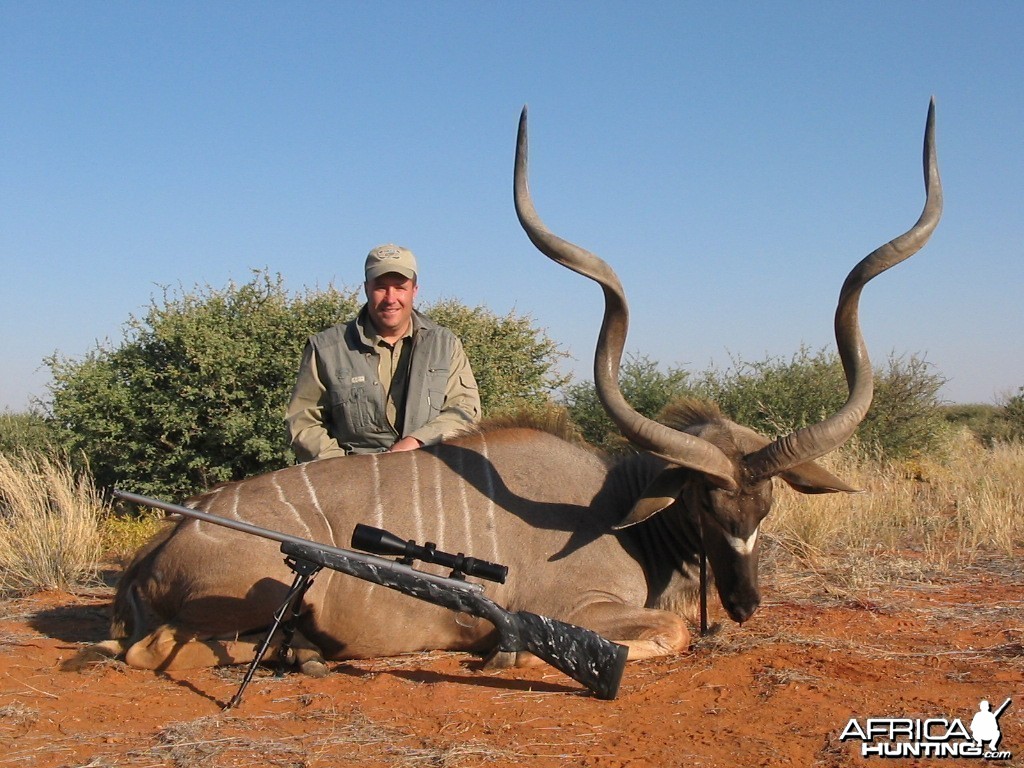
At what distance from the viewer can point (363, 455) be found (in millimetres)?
5074

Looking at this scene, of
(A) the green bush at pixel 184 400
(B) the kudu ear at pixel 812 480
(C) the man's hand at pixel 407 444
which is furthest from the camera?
(A) the green bush at pixel 184 400

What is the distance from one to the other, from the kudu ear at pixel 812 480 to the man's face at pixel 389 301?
248cm

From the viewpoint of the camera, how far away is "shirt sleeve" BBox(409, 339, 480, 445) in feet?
18.8

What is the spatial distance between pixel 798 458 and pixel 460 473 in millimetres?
1628

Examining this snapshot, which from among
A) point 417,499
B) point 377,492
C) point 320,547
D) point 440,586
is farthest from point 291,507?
point 440,586

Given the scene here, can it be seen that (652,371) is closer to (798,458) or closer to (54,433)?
(54,433)

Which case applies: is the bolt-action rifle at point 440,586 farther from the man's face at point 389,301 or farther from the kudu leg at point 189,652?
the man's face at point 389,301

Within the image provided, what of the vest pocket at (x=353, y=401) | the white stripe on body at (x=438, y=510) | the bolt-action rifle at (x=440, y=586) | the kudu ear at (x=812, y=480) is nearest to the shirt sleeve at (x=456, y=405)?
the vest pocket at (x=353, y=401)

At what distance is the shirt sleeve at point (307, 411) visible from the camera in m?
5.81

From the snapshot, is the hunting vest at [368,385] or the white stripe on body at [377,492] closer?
the white stripe on body at [377,492]

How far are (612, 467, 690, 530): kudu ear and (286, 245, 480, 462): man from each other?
156cm

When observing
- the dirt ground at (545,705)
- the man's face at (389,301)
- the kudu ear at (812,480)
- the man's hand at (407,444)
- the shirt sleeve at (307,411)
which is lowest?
the dirt ground at (545,705)

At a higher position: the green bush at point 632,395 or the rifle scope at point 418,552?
the green bush at point 632,395

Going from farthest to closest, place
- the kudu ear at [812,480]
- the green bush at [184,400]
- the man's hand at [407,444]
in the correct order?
the green bush at [184,400]
the man's hand at [407,444]
the kudu ear at [812,480]
